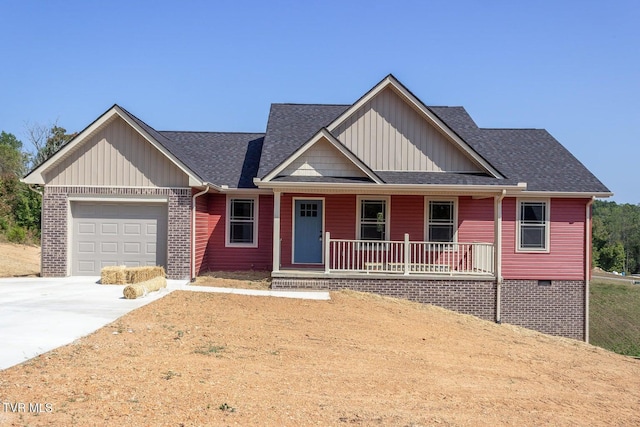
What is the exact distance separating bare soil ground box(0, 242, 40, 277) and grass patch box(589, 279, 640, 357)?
21.6m

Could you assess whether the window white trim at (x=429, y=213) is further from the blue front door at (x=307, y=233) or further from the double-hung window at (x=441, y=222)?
the blue front door at (x=307, y=233)

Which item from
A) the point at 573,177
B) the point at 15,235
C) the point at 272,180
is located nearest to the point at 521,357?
the point at 272,180

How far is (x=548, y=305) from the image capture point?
635 inches

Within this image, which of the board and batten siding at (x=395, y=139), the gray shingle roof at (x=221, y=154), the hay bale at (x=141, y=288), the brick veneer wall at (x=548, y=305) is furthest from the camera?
the gray shingle roof at (x=221, y=154)

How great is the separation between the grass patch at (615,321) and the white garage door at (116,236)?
16999mm

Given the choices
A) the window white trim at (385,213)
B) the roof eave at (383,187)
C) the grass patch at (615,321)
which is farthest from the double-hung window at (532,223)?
the grass patch at (615,321)

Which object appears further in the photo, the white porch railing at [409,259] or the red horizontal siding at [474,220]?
the red horizontal siding at [474,220]

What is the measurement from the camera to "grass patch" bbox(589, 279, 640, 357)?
1964cm

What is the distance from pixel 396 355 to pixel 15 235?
2733 centimetres

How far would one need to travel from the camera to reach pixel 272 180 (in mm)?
14055

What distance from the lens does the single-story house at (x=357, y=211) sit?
1415 cm

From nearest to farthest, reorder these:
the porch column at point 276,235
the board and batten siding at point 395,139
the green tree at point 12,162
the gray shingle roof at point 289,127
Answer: the porch column at point 276,235 → the board and batten siding at point 395,139 → the gray shingle roof at point 289,127 → the green tree at point 12,162

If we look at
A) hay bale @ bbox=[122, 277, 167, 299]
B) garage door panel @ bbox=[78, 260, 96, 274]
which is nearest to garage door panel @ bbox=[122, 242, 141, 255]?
garage door panel @ bbox=[78, 260, 96, 274]

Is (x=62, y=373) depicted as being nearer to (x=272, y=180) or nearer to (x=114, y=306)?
(x=114, y=306)
